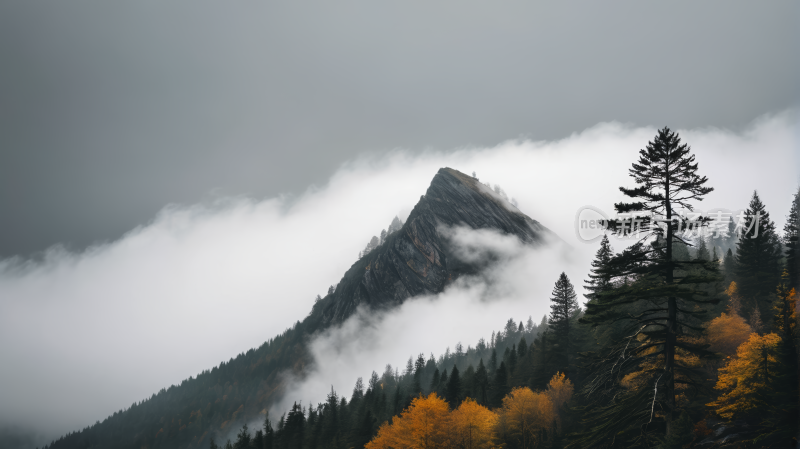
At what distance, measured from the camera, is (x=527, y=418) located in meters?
44.3

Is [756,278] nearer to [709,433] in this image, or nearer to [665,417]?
[709,433]

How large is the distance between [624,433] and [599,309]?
14.4 ft

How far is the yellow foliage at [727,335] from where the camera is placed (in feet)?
105

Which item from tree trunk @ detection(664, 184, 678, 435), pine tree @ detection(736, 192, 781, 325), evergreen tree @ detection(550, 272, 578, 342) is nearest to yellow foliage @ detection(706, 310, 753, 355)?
pine tree @ detection(736, 192, 781, 325)

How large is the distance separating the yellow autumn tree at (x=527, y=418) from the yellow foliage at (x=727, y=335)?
18890 mm

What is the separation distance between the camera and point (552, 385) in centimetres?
4816

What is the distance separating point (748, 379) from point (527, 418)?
26.0m

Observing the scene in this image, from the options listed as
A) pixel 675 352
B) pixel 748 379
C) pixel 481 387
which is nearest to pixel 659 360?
pixel 675 352

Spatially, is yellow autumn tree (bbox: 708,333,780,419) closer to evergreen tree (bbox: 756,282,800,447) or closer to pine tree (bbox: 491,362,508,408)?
evergreen tree (bbox: 756,282,800,447)

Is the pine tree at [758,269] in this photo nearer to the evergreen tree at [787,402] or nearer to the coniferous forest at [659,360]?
the coniferous forest at [659,360]

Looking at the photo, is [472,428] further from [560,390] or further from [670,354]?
[670,354]

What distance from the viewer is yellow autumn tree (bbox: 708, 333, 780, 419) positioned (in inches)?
842

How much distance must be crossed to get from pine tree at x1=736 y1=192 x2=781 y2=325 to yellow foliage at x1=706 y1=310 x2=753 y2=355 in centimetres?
662

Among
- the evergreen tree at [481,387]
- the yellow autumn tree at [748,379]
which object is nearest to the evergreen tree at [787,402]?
the yellow autumn tree at [748,379]
